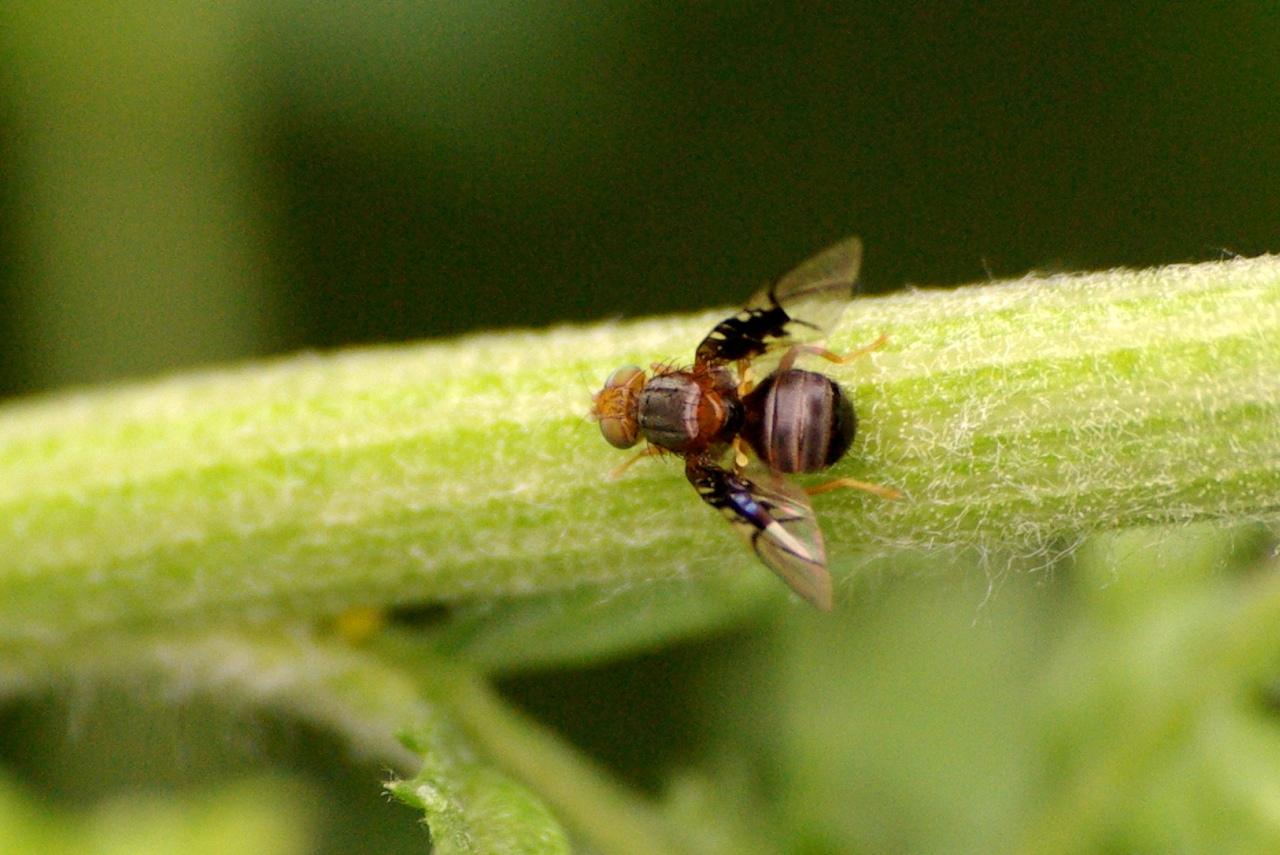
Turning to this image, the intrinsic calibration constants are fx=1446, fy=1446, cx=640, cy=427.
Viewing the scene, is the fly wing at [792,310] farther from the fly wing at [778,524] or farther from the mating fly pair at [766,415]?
the fly wing at [778,524]

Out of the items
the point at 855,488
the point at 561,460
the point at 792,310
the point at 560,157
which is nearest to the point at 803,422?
the point at 855,488

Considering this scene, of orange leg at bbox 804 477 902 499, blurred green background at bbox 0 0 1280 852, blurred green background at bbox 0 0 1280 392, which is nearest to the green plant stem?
orange leg at bbox 804 477 902 499

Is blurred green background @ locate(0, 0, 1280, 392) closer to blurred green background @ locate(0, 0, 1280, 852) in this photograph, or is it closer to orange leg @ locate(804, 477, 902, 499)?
blurred green background @ locate(0, 0, 1280, 852)

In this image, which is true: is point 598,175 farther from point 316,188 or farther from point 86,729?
point 86,729

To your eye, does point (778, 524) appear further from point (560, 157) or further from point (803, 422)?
point (560, 157)

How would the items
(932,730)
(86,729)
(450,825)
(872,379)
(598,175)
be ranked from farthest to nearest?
(598,175) → (86,729) → (932,730) → (872,379) → (450,825)

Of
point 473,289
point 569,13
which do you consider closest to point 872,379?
point 569,13
